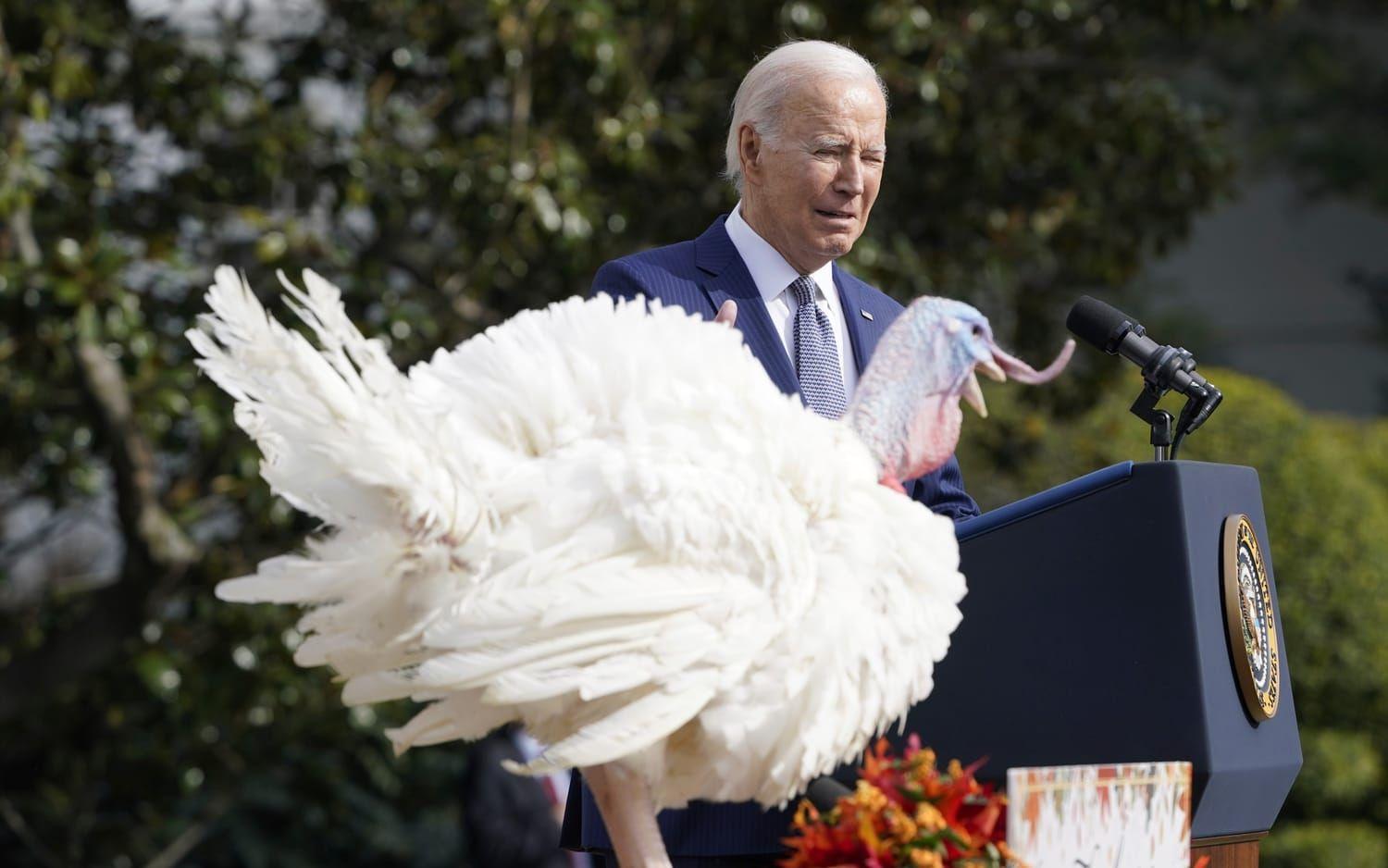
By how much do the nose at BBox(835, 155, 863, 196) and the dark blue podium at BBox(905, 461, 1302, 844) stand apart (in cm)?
56

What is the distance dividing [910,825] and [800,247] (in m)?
1.05

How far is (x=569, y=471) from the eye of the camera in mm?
1853

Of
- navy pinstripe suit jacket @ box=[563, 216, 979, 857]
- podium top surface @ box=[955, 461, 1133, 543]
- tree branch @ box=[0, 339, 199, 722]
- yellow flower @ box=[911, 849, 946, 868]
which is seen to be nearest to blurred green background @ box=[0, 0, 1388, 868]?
tree branch @ box=[0, 339, 199, 722]

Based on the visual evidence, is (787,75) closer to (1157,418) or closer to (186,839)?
(1157,418)

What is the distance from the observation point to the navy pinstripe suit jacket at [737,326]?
232 centimetres

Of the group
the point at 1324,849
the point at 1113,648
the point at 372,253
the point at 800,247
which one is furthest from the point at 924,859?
the point at 1324,849

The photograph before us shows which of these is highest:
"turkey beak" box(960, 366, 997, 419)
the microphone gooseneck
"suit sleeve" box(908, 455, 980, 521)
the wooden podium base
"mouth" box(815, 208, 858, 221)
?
"mouth" box(815, 208, 858, 221)

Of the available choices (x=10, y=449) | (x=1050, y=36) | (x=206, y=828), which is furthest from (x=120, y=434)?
(x=1050, y=36)

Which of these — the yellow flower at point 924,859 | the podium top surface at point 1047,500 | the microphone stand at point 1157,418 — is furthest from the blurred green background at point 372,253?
the yellow flower at point 924,859

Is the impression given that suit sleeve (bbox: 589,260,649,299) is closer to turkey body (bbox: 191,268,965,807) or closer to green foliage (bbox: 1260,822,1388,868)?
turkey body (bbox: 191,268,965,807)

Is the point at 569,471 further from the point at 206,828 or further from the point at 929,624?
the point at 206,828

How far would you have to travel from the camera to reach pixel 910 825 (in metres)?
1.85

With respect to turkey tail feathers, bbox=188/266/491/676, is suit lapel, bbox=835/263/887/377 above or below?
above

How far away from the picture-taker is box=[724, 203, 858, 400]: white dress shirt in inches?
101
